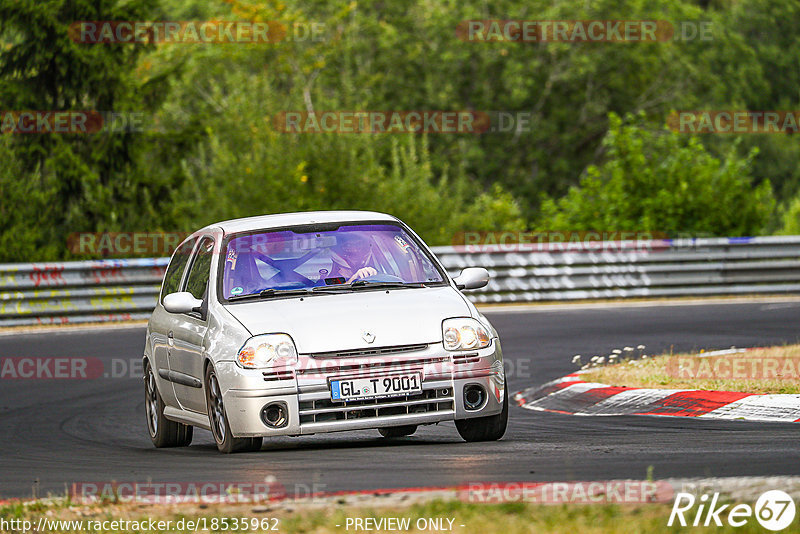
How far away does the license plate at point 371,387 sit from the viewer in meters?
8.40

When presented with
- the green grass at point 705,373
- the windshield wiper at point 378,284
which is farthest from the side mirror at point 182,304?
the green grass at point 705,373

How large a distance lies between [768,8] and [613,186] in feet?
155

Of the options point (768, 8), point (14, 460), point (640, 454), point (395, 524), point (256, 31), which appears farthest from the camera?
point (768, 8)

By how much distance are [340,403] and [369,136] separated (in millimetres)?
21279

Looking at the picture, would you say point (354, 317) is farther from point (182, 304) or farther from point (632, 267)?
point (632, 267)

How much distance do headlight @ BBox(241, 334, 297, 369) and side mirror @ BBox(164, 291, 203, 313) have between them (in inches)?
36.9

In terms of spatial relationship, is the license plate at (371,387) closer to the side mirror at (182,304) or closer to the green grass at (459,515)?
the side mirror at (182,304)

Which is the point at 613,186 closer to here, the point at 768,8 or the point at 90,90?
the point at 90,90

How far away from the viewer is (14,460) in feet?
30.5

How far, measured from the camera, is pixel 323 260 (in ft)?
31.2

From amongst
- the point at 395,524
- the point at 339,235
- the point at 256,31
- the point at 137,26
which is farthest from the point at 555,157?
the point at 395,524

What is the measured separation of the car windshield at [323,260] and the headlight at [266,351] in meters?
0.73

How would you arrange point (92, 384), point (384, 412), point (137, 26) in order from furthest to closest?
1. point (137, 26)
2. point (92, 384)
3. point (384, 412)

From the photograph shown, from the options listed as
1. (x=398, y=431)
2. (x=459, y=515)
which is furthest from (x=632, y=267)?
(x=459, y=515)
